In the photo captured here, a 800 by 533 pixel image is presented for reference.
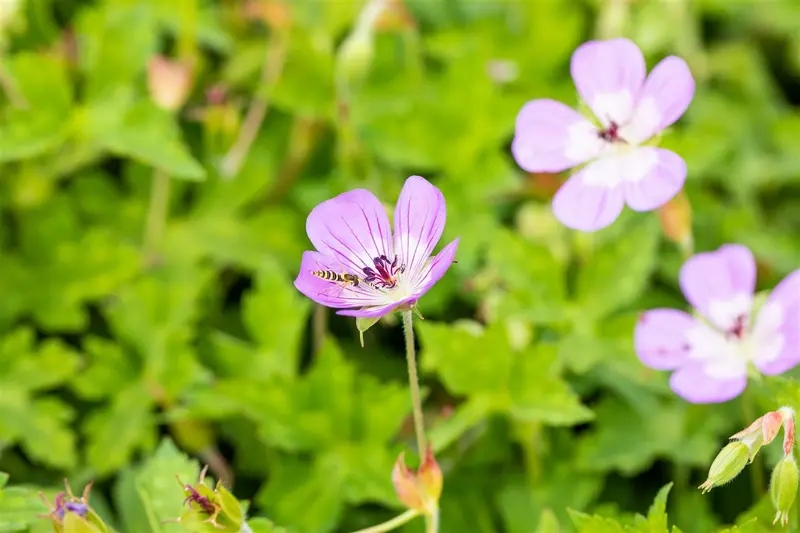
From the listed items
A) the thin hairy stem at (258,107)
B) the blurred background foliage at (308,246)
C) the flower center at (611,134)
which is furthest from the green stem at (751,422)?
the thin hairy stem at (258,107)

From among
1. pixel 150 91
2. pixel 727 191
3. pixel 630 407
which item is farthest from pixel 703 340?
pixel 150 91

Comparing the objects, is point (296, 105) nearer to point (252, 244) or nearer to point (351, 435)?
point (252, 244)

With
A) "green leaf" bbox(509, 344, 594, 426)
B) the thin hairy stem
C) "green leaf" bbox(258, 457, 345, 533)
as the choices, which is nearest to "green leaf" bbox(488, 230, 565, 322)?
"green leaf" bbox(509, 344, 594, 426)

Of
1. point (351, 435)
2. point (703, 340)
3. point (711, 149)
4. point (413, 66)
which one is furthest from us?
point (413, 66)

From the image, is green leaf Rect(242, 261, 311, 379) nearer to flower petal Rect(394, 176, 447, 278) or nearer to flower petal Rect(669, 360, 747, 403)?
flower petal Rect(394, 176, 447, 278)

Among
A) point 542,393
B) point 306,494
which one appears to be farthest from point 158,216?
point 542,393

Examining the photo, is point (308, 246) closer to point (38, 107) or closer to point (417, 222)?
point (38, 107)
